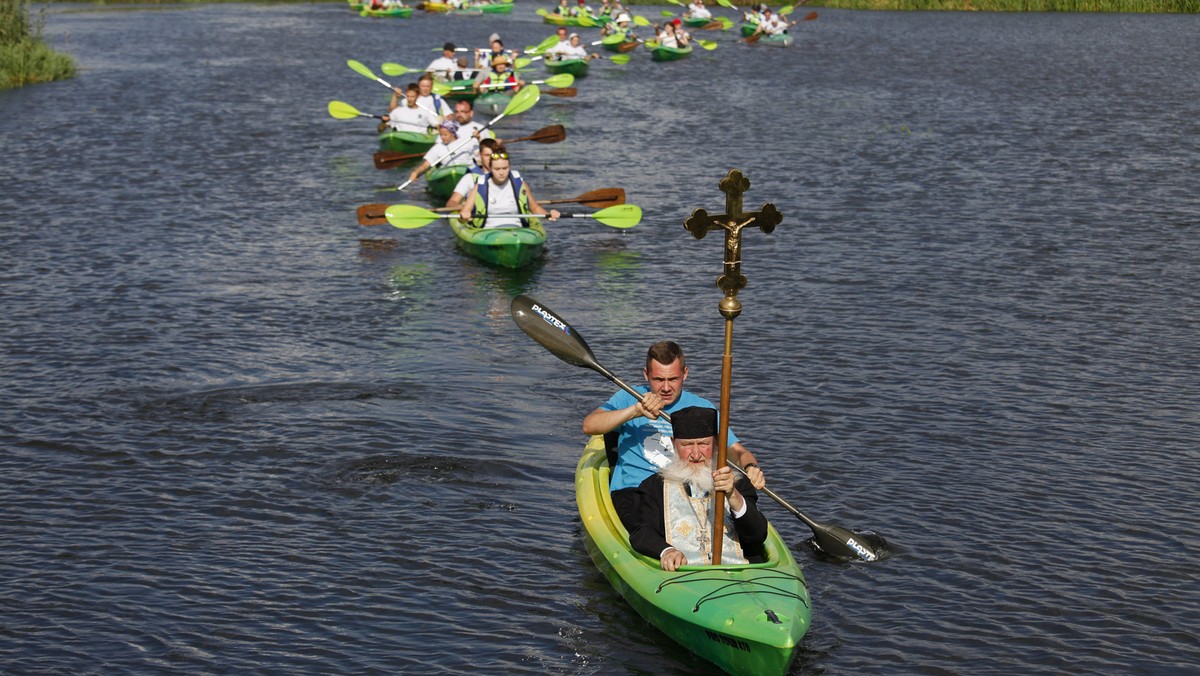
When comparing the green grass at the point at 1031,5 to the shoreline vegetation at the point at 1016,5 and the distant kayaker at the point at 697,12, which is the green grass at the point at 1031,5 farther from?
the distant kayaker at the point at 697,12

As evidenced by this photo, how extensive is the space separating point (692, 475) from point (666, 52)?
36.7 m

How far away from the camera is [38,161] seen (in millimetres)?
26766

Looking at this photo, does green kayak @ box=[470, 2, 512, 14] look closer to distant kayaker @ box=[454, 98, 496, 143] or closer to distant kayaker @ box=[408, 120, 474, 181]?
distant kayaker @ box=[454, 98, 496, 143]

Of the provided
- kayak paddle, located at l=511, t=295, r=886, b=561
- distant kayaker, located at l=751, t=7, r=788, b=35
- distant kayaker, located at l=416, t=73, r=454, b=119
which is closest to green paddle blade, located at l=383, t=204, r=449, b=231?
distant kayaker, located at l=416, t=73, r=454, b=119

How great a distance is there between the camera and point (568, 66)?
4053cm

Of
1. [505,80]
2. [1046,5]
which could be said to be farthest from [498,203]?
[1046,5]

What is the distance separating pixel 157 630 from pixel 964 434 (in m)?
6.86

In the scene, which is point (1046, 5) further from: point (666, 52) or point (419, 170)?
point (419, 170)

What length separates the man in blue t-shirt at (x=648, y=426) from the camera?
8898 mm

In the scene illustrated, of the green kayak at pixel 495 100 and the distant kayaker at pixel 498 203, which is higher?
the green kayak at pixel 495 100

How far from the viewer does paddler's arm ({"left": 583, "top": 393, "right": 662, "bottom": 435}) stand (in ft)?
28.8

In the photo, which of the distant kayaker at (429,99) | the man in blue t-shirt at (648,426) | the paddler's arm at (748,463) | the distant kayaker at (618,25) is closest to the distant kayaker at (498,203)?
the distant kayaker at (429,99)

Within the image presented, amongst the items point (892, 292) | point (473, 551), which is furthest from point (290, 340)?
point (892, 292)

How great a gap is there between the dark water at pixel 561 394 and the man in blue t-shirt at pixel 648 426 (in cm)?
79
